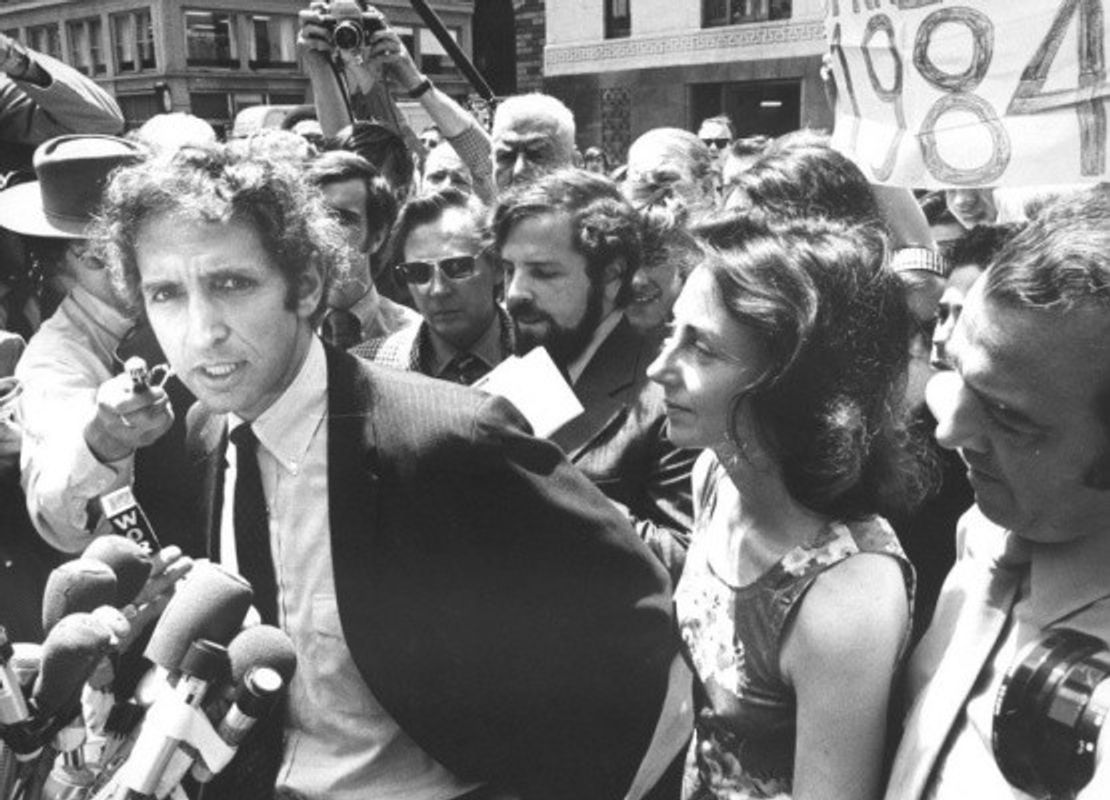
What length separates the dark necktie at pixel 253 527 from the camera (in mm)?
1632

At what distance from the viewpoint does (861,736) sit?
130 centimetres

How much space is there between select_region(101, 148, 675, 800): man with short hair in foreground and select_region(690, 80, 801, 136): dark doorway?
13678 millimetres

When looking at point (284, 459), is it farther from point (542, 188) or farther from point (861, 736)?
point (542, 188)

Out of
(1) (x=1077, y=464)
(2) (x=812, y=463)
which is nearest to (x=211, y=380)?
(2) (x=812, y=463)

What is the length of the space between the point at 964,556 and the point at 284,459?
973 mm

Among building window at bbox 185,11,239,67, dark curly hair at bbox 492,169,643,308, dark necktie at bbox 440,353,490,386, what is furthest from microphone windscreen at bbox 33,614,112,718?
building window at bbox 185,11,239,67

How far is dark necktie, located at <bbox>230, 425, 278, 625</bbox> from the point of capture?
163 cm

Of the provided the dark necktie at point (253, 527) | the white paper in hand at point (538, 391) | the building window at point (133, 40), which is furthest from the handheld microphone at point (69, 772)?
the building window at point (133, 40)

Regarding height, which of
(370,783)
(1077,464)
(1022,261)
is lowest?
(370,783)

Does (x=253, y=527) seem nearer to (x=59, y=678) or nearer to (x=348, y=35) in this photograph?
(x=59, y=678)

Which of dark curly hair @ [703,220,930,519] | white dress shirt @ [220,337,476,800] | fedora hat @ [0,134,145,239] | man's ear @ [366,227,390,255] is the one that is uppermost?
fedora hat @ [0,134,145,239]

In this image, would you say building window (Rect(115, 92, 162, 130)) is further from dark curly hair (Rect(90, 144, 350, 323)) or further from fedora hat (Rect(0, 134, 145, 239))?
dark curly hair (Rect(90, 144, 350, 323))

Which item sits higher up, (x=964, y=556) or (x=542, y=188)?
(x=542, y=188)

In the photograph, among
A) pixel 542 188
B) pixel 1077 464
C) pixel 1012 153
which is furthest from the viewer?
pixel 542 188
